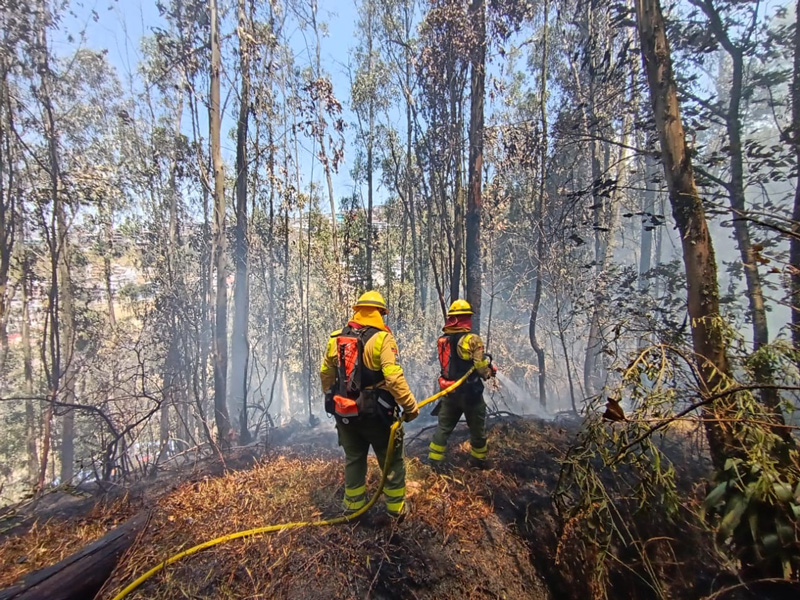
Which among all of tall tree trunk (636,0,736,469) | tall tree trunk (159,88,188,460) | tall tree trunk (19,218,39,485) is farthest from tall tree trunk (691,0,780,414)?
tall tree trunk (19,218,39,485)

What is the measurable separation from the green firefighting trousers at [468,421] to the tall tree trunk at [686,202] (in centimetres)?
231

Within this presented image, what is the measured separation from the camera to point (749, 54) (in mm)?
6734

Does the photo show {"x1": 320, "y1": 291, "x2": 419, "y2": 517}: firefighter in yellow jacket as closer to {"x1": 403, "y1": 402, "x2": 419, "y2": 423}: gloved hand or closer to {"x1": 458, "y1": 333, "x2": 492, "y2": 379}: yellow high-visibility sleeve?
{"x1": 403, "y1": 402, "x2": 419, "y2": 423}: gloved hand

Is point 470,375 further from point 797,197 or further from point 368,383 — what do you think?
point 797,197

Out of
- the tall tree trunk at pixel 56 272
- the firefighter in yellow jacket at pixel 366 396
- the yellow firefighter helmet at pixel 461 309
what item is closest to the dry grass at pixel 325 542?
the firefighter in yellow jacket at pixel 366 396

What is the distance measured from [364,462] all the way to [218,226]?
7.39 metres

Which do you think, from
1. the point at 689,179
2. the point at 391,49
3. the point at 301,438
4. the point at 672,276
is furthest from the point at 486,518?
the point at 391,49

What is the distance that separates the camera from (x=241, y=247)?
11.1m

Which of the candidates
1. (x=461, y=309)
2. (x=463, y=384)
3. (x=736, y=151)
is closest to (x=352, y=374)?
(x=463, y=384)

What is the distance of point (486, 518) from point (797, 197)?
613 cm

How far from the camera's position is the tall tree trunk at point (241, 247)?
9781mm

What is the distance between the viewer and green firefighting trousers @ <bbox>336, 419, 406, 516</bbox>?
377cm

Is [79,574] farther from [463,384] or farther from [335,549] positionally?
[463,384]

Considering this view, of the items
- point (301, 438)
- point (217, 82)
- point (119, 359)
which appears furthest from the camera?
point (119, 359)
